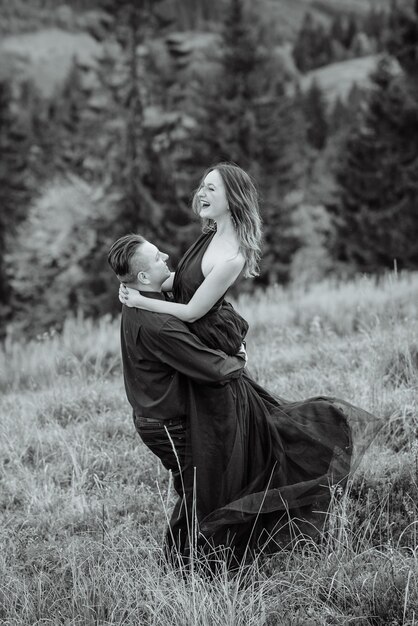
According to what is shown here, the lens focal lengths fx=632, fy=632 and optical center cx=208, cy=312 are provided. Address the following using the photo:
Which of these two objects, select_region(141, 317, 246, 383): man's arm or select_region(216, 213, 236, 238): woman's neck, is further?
select_region(216, 213, 236, 238): woman's neck

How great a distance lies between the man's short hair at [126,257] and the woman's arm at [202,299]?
0.11 m

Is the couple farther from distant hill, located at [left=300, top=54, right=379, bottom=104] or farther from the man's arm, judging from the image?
distant hill, located at [left=300, top=54, right=379, bottom=104]

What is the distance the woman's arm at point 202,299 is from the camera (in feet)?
9.42

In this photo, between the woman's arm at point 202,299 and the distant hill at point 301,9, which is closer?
A: the woman's arm at point 202,299

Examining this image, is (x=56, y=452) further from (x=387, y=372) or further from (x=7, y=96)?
(x=7, y=96)

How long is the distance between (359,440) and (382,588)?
0.75m

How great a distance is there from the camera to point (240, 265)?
2961 millimetres

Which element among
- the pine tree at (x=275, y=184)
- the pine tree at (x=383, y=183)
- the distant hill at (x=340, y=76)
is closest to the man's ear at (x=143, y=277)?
the pine tree at (x=383, y=183)

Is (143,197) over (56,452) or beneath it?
over

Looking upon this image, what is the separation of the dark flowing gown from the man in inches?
2.8

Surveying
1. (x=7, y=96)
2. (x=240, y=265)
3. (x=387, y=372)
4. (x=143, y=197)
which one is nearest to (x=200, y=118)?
(x=143, y=197)

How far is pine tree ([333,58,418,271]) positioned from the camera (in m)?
20.3

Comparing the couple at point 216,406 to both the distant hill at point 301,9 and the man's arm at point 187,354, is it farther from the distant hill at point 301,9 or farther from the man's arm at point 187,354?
the distant hill at point 301,9

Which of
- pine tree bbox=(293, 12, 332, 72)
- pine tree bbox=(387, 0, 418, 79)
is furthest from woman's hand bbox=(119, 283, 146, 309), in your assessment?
pine tree bbox=(293, 12, 332, 72)
